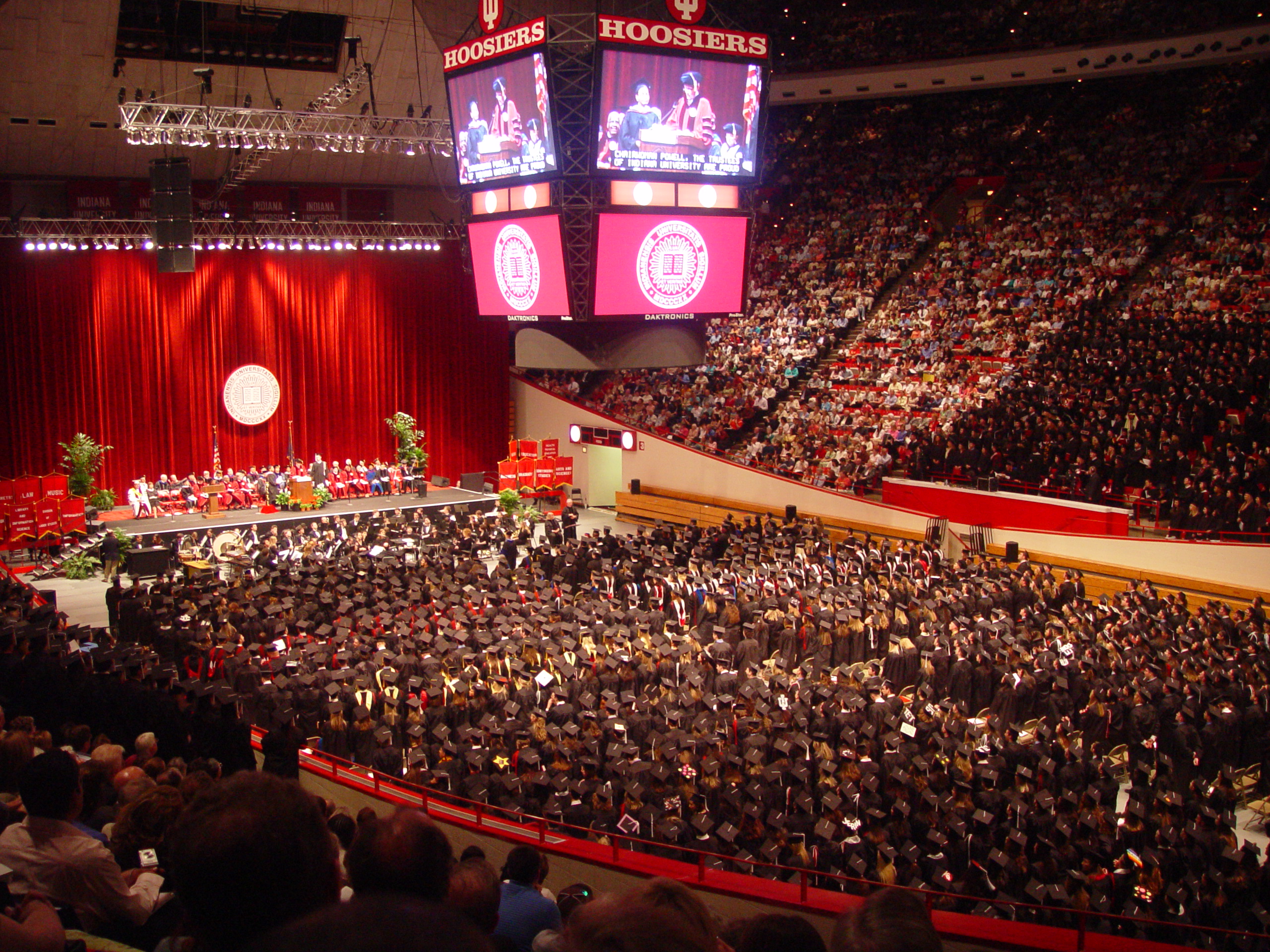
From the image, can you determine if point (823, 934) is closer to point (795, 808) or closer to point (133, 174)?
point (795, 808)

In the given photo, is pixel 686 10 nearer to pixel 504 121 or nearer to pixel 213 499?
pixel 504 121

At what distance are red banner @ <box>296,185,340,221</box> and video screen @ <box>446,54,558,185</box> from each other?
10844 mm

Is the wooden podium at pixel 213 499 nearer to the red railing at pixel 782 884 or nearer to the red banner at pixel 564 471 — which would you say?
the red banner at pixel 564 471

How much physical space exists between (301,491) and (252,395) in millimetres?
4573

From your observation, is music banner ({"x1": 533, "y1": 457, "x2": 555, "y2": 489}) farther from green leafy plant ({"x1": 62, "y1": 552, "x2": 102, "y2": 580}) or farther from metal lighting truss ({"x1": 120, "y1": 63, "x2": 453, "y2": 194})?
green leafy plant ({"x1": 62, "y1": 552, "x2": 102, "y2": 580})

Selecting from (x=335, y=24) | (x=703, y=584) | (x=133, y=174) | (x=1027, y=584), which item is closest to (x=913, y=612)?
(x=1027, y=584)

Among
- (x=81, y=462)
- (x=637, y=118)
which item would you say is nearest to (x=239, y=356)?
(x=81, y=462)

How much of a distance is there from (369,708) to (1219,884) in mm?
8467

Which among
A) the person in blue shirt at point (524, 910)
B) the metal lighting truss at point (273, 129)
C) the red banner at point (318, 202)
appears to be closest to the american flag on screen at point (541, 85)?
the metal lighting truss at point (273, 129)

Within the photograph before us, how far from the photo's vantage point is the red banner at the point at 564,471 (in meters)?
28.0

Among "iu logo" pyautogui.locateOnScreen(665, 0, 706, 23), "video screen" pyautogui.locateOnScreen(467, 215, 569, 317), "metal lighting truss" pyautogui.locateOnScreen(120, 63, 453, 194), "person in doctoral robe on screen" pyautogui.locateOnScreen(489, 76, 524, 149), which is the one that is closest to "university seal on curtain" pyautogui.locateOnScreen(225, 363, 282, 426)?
"metal lighting truss" pyautogui.locateOnScreen(120, 63, 453, 194)

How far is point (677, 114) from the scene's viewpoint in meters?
17.0

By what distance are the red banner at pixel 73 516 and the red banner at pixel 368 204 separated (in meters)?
10.9

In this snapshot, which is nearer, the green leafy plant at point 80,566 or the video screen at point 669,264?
the video screen at point 669,264
